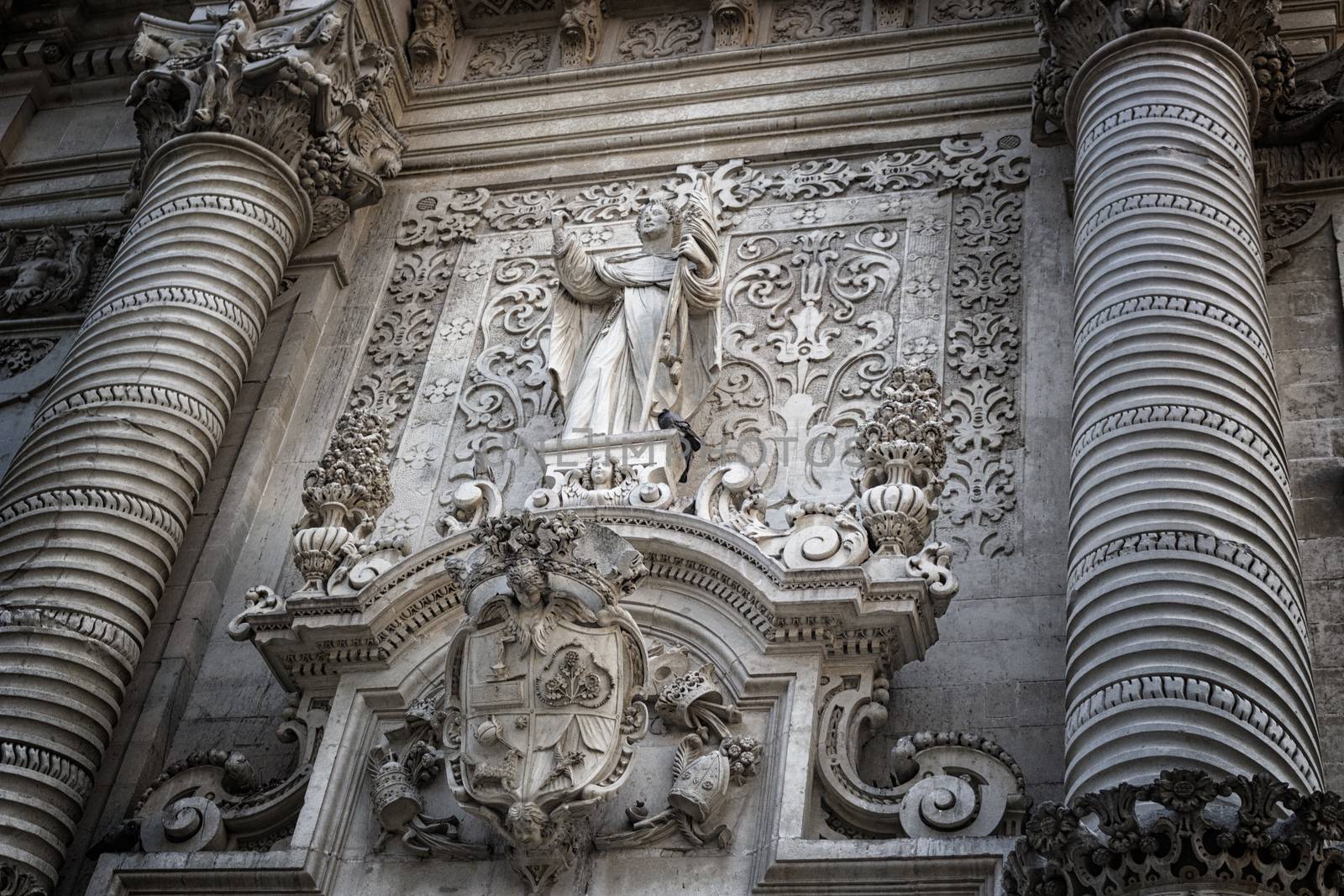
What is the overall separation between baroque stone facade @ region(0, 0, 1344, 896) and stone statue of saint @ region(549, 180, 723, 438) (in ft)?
0.10

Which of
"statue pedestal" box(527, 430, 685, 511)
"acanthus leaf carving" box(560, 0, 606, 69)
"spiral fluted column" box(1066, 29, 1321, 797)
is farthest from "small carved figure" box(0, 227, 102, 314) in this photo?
"spiral fluted column" box(1066, 29, 1321, 797)

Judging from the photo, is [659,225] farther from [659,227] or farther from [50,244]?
[50,244]

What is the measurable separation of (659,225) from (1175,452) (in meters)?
3.83

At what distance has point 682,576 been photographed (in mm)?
9703

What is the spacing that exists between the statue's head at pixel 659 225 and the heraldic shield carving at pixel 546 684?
9.32 ft

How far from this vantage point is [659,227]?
11375 mm

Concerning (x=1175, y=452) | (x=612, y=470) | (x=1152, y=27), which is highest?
(x=1152, y=27)

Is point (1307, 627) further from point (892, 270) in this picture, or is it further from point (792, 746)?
point (892, 270)

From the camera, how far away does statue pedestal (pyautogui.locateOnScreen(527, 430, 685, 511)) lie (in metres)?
10.0

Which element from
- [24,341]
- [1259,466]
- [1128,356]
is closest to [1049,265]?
[1128,356]

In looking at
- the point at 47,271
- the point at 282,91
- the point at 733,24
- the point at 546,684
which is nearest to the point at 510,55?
the point at 733,24

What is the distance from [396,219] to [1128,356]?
5.85 m

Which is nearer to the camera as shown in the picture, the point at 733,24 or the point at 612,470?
the point at 612,470

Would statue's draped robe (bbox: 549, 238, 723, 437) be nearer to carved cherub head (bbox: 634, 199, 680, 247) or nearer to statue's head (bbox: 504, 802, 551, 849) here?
carved cherub head (bbox: 634, 199, 680, 247)
